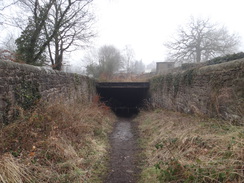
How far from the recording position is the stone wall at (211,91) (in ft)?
14.2

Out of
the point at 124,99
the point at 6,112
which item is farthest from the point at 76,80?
the point at 124,99

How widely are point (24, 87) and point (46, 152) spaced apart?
180cm

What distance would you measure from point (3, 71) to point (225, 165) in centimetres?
436

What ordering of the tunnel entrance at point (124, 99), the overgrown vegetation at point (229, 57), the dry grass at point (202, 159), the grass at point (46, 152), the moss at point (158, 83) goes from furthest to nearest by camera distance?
1. the tunnel entrance at point (124, 99)
2. the moss at point (158, 83)
3. the overgrown vegetation at point (229, 57)
4. the grass at point (46, 152)
5. the dry grass at point (202, 159)

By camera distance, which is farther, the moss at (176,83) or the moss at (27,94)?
the moss at (176,83)

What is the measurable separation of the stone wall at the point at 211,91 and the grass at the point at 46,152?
378cm

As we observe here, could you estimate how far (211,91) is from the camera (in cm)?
543

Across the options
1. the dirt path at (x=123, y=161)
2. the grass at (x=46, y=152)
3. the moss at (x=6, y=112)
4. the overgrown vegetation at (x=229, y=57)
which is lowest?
the dirt path at (x=123, y=161)

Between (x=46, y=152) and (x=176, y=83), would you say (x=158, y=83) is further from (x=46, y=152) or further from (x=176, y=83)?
Result: (x=46, y=152)

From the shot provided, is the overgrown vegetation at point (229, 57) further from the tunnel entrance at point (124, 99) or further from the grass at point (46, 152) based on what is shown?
the tunnel entrance at point (124, 99)

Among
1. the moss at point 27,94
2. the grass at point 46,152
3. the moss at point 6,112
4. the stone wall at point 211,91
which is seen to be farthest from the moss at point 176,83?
the moss at point 6,112

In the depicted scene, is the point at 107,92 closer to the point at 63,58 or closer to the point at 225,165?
the point at 63,58

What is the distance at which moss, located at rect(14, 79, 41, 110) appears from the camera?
148 inches

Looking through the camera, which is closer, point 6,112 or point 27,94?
point 6,112
